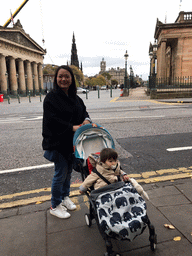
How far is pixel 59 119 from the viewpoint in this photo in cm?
255

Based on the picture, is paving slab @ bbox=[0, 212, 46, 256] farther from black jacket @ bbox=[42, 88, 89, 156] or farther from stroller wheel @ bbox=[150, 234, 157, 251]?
stroller wheel @ bbox=[150, 234, 157, 251]

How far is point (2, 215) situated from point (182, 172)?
3.04 metres

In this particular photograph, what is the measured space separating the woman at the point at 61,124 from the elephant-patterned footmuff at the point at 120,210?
0.80 metres

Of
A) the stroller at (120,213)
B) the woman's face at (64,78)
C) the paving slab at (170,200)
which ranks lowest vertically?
the paving slab at (170,200)

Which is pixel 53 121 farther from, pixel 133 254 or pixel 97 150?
pixel 133 254

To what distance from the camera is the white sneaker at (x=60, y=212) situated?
9.14 feet

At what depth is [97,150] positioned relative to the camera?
→ 2.66m

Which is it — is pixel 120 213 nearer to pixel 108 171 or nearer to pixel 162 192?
pixel 108 171

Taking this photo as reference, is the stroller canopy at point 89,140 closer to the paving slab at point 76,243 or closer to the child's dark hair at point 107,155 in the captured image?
the child's dark hair at point 107,155

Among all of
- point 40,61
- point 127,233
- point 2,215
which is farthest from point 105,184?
point 40,61

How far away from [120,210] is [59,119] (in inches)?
48.1

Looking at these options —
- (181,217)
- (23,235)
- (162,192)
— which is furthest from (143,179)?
(23,235)

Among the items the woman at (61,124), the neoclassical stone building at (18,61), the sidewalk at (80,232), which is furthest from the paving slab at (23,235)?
the neoclassical stone building at (18,61)

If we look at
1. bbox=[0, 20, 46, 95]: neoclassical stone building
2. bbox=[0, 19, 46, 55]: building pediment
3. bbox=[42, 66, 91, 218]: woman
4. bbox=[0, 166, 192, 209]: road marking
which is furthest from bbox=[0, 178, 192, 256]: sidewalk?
bbox=[0, 19, 46, 55]: building pediment
